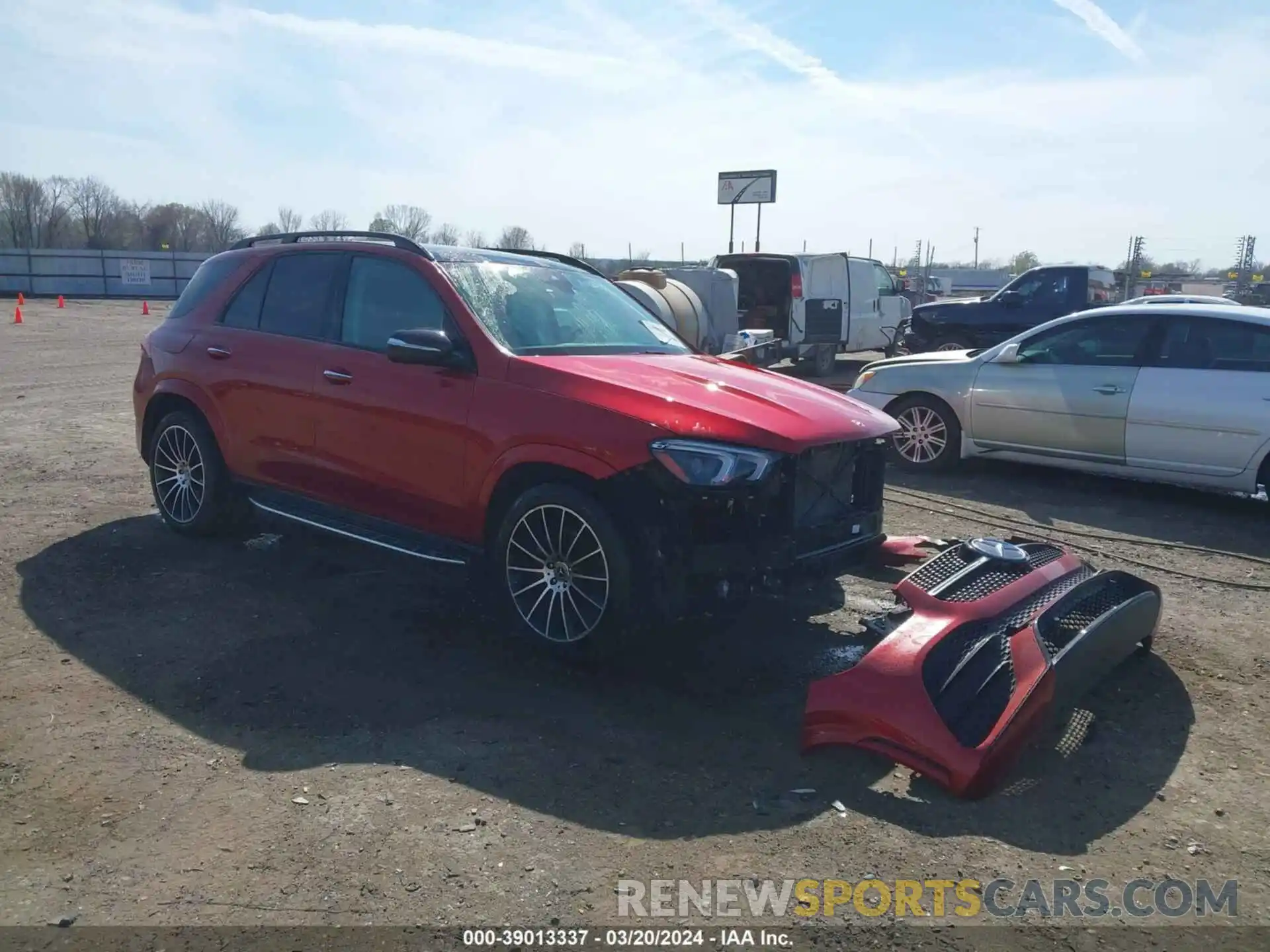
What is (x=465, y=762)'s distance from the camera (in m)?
3.85

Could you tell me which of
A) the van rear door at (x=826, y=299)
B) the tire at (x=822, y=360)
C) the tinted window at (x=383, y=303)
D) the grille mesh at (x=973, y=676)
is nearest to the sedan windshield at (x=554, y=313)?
the tinted window at (x=383, y=303)

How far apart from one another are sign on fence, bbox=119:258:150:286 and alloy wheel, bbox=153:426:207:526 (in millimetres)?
44730

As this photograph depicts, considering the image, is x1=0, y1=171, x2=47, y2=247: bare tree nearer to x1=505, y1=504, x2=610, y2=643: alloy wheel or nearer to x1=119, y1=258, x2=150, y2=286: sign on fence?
x1=119, y1=258, x2=150, y2=286: sign on fence

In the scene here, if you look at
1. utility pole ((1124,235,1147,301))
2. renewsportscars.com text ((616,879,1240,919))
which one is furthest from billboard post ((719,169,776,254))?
renewsportscars.com text ((616,879,1240,919))

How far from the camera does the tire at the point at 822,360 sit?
19.0m

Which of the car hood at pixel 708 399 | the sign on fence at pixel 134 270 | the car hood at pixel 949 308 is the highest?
the sign on fence at pixel 134 270

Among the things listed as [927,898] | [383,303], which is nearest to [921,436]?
[383,303]

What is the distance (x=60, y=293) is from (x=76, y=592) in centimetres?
4504

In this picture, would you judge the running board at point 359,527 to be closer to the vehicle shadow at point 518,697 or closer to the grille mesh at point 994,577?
the vehicle shadow at point 518,697

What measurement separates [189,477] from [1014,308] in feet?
47.2

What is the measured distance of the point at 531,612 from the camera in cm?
478

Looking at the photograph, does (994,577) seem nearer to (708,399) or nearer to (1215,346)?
(708,399)

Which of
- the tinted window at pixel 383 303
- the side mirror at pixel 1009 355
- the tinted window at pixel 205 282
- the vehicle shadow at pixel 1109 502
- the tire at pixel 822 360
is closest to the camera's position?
the tinted window at pixel 383 303

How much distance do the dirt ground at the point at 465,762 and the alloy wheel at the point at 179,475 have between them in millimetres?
297
